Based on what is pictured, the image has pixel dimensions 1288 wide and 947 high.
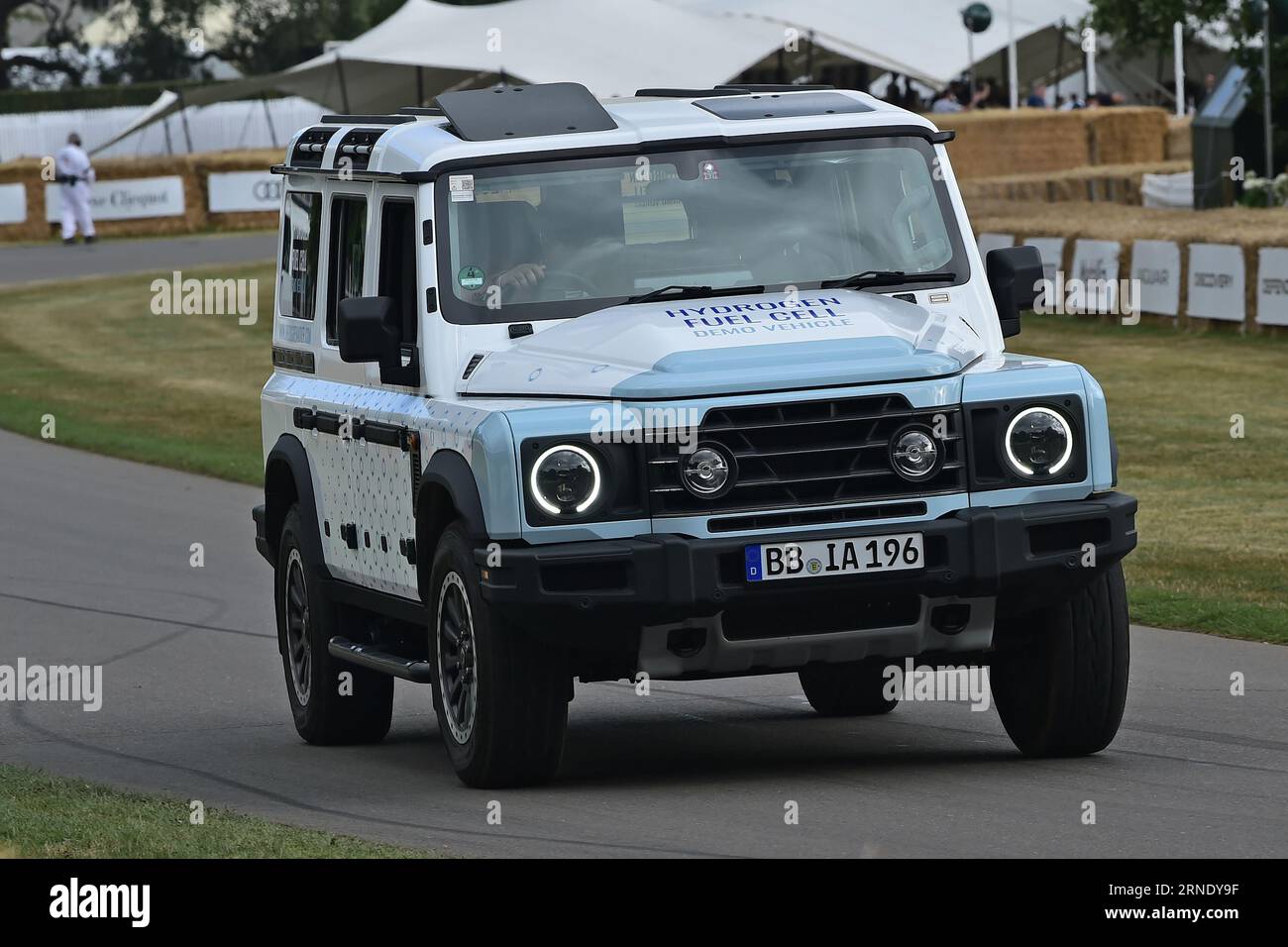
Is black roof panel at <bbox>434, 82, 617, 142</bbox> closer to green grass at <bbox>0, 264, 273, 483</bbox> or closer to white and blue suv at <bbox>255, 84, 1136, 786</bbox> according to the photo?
white and blue suv at <bbox>255, 84, 1136, 786</bbox>

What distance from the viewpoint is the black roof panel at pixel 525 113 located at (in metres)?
9.04

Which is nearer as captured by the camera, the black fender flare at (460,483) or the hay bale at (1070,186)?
the black fender flare at (460,483)

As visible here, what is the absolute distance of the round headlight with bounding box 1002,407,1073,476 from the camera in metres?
8.11

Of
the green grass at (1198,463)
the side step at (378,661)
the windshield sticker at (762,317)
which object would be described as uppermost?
the windshield sticker at (762,317)

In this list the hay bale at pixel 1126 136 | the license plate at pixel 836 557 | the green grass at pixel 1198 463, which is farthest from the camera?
the hay bale at pixel 1126 136

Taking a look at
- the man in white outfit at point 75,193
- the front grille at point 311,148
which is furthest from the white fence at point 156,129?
the front grille at point 311,148

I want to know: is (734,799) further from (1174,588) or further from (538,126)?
(1174,588)

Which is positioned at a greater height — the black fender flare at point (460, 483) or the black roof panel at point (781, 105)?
the black roof panel at point (781, 105)

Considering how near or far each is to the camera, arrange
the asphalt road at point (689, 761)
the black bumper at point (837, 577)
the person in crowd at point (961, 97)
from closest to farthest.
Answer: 1. the asphalt road at point (689, 761)
2. the black bumper at point (837, 577)
3. the person in crowd at point (961, 97)

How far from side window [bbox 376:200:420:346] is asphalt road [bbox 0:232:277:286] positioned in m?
33.0

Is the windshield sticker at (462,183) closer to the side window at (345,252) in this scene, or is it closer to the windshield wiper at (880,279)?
the side window at (345,252)

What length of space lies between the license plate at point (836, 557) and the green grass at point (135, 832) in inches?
56.5

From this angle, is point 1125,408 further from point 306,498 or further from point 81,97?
point 81,97

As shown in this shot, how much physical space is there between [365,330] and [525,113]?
41.2 inches
